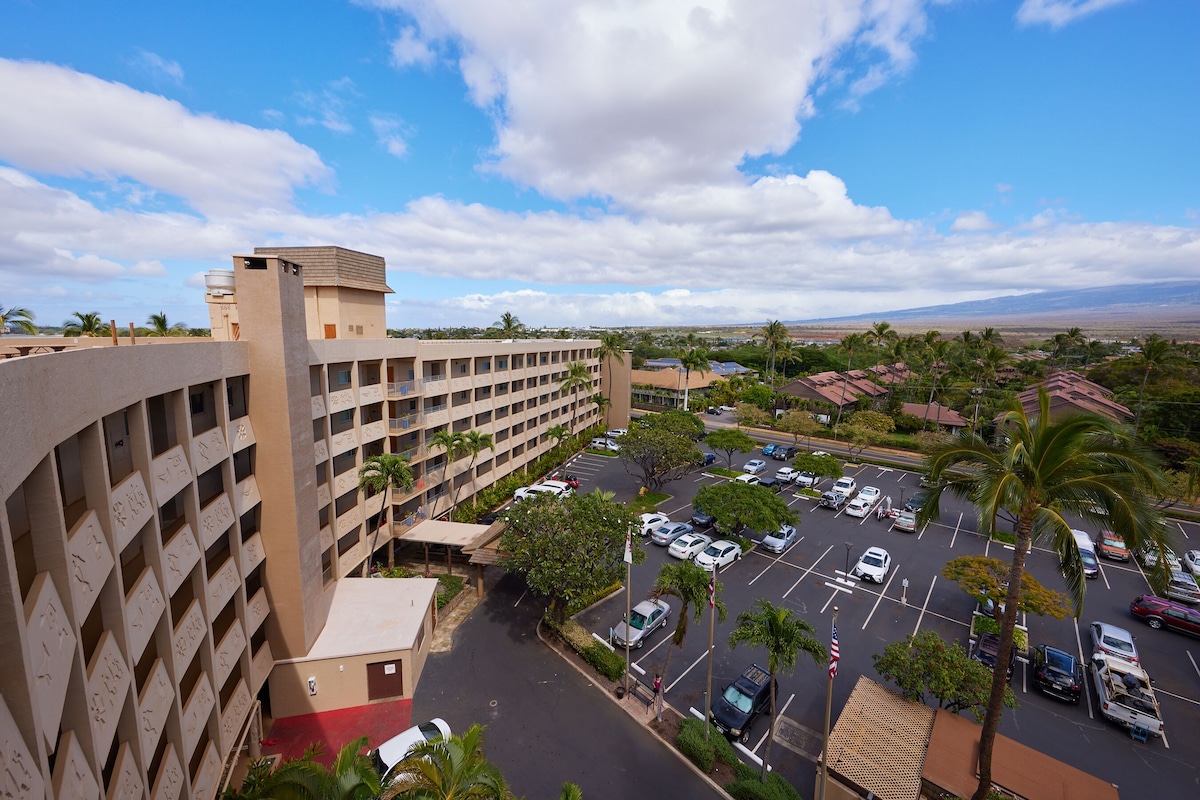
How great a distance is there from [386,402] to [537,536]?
13.8 m

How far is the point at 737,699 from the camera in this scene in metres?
21.4

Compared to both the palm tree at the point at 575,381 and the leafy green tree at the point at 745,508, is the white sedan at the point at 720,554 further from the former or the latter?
the palm tree at the point at 575,381

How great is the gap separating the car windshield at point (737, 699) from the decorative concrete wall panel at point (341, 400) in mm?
23608

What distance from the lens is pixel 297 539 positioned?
2028cm

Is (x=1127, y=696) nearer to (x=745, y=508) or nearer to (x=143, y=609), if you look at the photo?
(x=745, y=508)

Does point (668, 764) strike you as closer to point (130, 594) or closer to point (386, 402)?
point (130, 594)

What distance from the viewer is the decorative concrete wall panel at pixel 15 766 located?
5.62 meters

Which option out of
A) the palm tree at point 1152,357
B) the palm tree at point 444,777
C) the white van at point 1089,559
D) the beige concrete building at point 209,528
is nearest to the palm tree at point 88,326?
the beige concrete building at point 209,528

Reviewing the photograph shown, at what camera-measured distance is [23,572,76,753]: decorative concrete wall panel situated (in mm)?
6973

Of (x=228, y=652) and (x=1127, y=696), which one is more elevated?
(x=228, y=652)

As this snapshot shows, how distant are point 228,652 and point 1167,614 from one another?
4597cm

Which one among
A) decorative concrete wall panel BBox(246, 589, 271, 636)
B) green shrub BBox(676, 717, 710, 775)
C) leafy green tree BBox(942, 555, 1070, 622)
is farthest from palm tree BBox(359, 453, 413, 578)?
leafy green tree BBox(942, 555, 1070, 622)

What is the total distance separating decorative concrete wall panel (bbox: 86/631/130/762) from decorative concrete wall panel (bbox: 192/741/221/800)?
20.9 feet

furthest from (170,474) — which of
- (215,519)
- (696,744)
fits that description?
(696,744)
